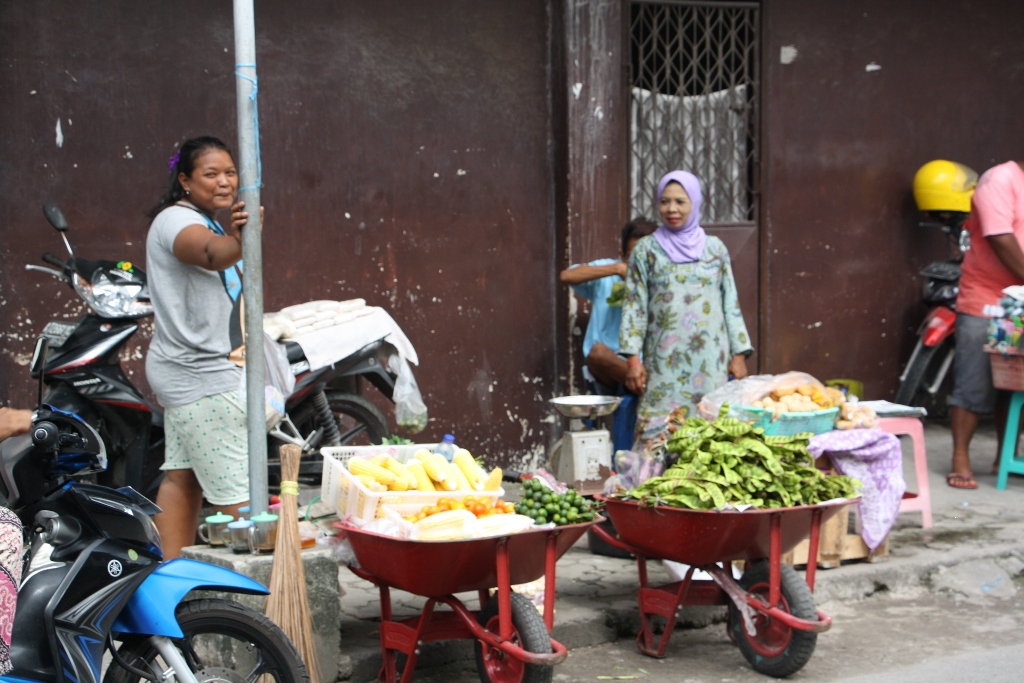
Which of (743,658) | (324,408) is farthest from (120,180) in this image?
(743,658)

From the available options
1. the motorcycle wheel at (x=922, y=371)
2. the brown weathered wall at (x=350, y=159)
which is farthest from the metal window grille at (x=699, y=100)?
the motorcycle wheel at (x=922, y=371)

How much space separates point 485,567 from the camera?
3902mm

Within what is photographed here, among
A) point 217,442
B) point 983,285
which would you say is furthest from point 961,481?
point 217,442

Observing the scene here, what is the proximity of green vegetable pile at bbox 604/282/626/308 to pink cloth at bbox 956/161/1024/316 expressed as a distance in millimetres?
2143

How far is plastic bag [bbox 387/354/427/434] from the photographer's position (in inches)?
243

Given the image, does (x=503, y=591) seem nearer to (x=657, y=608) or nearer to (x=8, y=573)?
(x=657, y=608)

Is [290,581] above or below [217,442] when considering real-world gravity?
below

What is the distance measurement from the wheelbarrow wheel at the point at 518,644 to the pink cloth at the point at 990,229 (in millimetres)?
4173

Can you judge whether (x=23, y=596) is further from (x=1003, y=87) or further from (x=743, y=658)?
(x=1003, y=87)

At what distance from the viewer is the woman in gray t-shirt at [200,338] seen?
4.31 meters

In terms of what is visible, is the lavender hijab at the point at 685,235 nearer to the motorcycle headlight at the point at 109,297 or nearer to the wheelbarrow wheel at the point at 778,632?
the wheelbarrow wheel at the point at 778,632

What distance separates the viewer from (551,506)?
4016mm

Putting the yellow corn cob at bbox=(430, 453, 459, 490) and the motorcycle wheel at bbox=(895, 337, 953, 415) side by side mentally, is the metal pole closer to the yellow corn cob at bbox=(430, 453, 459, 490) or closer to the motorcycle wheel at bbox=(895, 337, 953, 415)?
the yellow corn cob at bbox=(430, 453, 459, 490)

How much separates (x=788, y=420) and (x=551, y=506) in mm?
1615
